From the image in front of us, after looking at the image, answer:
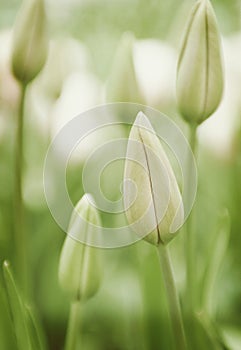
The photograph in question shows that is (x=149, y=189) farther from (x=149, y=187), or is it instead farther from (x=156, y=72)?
(x=156, y=72)

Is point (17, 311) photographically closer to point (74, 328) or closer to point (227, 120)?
point (74, 328)

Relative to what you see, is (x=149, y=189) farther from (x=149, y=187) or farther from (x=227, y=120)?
(x=227, y=120)

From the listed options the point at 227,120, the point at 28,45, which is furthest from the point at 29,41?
the point at 227,120

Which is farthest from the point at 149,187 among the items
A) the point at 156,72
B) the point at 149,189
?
the point at 156,72

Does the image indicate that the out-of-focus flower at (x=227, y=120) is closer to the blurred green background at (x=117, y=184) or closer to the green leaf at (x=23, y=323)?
the blurred green background at (x=117, y=184)

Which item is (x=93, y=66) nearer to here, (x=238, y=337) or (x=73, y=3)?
(x=73, y=3)
